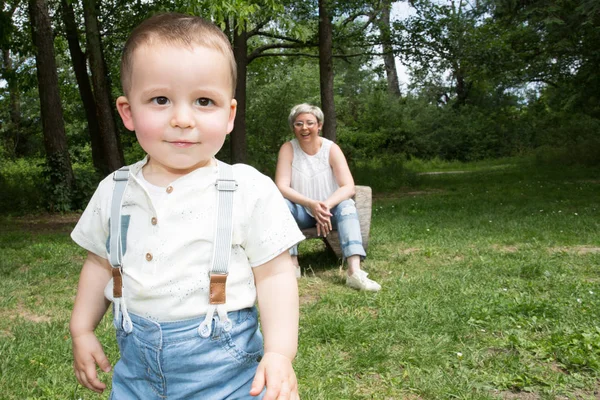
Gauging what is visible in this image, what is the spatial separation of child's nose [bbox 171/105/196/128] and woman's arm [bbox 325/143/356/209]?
4020 millimetres

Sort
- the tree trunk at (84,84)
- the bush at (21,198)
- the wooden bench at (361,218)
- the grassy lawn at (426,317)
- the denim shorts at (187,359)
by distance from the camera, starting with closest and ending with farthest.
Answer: the denim shorts at (187,359) → the grassy lawn at (426,317) → the wooden bench at (361,218) → the bush at (21,198) → the tree trunk at (84,84)

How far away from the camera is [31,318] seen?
4457 millimetres

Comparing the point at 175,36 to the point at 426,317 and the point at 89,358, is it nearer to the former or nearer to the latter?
the point at 89,358

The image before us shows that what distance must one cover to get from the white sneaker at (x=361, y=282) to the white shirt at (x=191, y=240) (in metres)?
3.44

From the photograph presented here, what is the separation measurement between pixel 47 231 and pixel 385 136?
22.0 m

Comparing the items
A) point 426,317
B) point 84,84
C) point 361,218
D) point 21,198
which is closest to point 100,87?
point 84,84

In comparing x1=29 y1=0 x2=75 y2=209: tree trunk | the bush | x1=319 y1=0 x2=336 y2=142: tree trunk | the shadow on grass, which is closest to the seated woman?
the shadow on grass

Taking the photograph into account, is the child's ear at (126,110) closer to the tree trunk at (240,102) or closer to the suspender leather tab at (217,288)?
the suspender leather tab at (217,288)

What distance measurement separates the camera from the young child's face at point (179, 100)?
59.1 inches

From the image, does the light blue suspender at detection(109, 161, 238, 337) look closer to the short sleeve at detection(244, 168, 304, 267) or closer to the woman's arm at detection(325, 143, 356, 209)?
the short sleeve at detection(244, 168, 304, 267)

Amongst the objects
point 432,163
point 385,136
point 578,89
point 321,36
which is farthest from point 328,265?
point 385,136

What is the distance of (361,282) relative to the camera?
5.04 m

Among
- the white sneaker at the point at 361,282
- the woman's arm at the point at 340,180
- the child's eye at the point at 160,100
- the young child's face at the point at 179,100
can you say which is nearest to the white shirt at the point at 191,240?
the young child's face at the point at 179,100

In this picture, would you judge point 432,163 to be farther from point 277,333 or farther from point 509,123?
point 277,333
